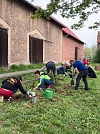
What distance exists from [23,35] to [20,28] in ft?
2.70

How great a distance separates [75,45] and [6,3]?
85.7ft

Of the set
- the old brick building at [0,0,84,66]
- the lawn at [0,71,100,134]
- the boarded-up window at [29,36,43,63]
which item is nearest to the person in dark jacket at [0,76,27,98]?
the lawn at [0,71,100,134]

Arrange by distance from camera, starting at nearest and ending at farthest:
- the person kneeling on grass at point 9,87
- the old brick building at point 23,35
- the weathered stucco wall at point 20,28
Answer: the person kneeling on grass at point 9,87 → the old brick building at point 23,35 → the weathered stucco wall at point 20,28

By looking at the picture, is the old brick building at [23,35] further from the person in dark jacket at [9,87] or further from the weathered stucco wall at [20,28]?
the person in dark jacket at [9,87]

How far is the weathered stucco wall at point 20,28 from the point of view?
50.2ft

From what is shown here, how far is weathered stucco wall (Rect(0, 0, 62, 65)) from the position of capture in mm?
15302

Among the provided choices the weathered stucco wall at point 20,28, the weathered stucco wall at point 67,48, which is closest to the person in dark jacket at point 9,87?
the weathered stucco wall at point 20,28

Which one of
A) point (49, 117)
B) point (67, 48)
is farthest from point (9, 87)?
point (67, 48)

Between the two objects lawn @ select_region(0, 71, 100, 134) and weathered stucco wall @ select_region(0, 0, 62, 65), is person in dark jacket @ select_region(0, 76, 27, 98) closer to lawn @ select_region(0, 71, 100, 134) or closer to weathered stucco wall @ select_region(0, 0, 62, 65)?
lawn @ select_region(0, 71, 100, 134)

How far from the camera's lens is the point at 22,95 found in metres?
6.51

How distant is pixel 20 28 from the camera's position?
56.6 ft

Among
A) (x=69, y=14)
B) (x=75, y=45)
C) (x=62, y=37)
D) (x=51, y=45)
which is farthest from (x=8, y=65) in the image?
(x=75, y=45)

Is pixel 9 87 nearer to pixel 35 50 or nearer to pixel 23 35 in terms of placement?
pixel 23 35

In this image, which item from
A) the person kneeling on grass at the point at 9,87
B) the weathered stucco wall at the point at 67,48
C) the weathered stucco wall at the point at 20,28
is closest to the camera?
the person kneeling on grass at the point at 9,87
